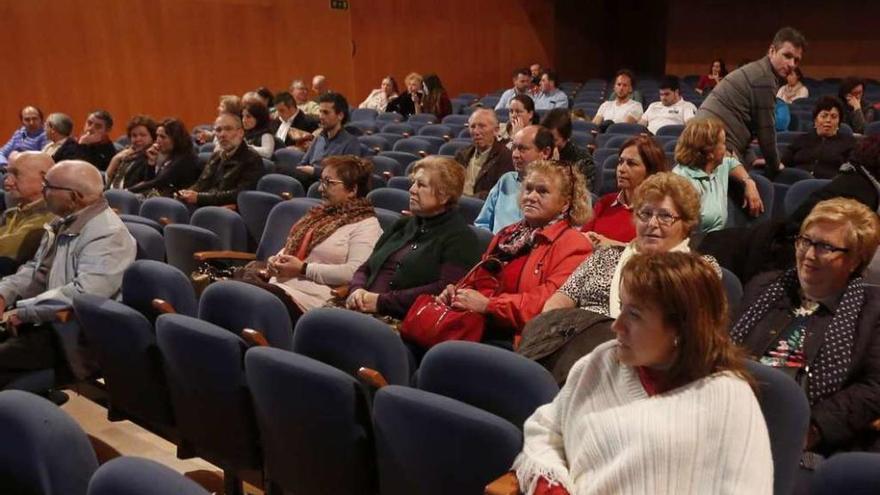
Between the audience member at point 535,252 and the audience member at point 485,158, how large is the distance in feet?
5.85

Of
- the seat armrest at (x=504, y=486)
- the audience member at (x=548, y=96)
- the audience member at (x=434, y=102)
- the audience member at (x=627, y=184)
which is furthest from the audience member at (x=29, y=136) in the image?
the seat armrest at (x=504, y=486)

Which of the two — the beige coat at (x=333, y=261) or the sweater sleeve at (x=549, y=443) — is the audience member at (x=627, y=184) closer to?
the beige coat at (x=333, y=261)

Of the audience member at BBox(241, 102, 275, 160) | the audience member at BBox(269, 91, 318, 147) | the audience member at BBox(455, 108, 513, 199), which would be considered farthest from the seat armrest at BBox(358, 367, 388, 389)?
the audience member at BBox(269, 91, 318, 147)

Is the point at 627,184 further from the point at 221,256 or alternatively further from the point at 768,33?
the point at 768,33

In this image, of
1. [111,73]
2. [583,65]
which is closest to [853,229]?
[111,73]

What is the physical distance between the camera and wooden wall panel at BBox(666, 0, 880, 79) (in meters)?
13.0

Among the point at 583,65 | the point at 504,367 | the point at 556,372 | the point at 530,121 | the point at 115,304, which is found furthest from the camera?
the point at 583,65

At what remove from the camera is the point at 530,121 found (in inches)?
225

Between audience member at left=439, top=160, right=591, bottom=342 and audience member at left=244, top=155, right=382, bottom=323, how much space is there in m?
0.75

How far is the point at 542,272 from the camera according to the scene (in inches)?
118

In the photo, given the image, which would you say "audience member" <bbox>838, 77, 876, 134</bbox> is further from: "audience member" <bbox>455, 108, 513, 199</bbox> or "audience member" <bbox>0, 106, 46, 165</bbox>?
"audience member" <bbox>0, 106, 46, 165</bbox>

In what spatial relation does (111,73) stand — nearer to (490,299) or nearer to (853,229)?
(490,299)

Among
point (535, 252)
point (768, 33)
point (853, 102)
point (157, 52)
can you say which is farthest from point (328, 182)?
point (768, 33)

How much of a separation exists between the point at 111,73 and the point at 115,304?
8.21 meters
